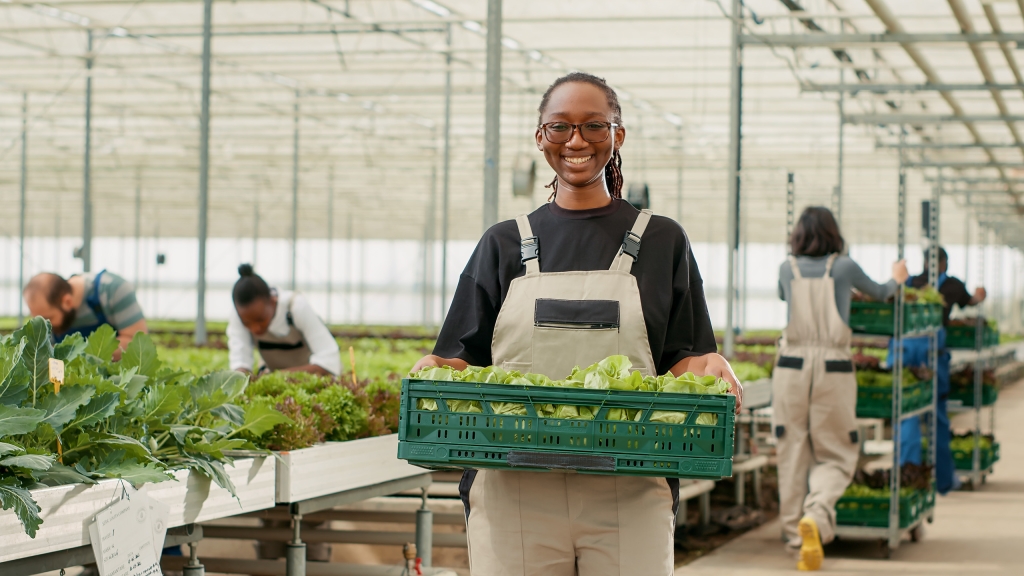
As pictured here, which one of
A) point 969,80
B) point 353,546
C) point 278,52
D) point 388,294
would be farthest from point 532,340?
point 388,294

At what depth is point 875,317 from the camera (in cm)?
609

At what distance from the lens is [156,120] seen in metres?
22.7

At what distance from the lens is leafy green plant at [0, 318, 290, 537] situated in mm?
2488

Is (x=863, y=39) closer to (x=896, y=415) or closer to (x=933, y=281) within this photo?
(x=933, y=281)

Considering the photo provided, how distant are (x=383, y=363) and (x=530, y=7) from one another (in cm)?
564

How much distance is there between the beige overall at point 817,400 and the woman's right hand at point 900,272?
325 millimetres

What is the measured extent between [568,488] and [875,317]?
4.54 m

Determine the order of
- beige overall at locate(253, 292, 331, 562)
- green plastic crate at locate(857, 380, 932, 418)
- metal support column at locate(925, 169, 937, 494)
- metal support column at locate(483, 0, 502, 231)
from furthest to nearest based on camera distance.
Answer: metal support column at locate(925, 169, 937, 494)
green plastic crate at locate(857, 380, 932, 418)
metal support column at locate(483, 0, 502, 231)
beige overall at locate(253, 292, 331, 562)

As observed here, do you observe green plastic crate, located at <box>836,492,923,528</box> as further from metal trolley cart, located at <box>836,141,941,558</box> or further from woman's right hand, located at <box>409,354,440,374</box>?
woman's right hand, located at <box>409,354,440,374</box>

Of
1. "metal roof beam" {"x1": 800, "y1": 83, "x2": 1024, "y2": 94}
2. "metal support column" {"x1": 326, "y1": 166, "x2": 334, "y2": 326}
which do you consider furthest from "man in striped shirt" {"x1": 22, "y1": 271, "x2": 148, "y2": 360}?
"metal support column" {"x1": 326, "y1": 166, "x2": 334, "y2": 326}

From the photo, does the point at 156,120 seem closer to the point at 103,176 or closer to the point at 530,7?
the point at 103,176

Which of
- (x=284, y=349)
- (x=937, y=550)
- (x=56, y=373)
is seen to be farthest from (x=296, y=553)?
(x=937, y=550)

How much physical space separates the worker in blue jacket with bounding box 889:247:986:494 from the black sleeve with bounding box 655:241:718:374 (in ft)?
15.6

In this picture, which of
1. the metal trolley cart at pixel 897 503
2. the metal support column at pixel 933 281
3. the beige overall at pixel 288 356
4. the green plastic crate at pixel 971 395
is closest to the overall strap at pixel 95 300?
the beige overall at pixel 288 356
